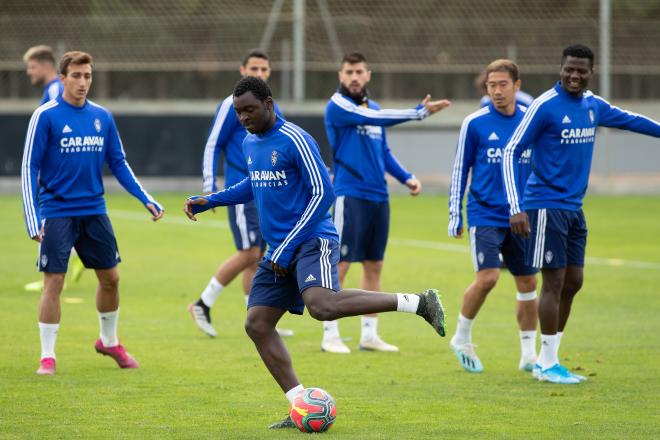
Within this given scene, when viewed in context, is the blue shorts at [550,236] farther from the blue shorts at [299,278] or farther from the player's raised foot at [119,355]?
the player's raised foot at [119,355]

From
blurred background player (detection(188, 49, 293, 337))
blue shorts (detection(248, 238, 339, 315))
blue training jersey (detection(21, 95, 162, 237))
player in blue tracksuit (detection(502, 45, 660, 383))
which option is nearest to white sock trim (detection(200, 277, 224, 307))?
blurred background player (detection(188, 49, 293, 337))

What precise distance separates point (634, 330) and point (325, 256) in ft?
16.2

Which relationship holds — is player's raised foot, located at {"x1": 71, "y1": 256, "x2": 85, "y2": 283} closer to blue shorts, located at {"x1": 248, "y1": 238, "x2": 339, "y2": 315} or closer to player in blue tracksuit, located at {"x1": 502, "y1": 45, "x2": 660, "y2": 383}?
player in blue tracksuit, located at {"x1": 502, "y1": 45, "x2": 660, "y2": 383}

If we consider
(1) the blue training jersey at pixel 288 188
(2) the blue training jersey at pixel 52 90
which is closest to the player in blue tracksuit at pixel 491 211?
(1) the blue training jersey at pixel 288 188

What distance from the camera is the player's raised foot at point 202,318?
10441 millimetres

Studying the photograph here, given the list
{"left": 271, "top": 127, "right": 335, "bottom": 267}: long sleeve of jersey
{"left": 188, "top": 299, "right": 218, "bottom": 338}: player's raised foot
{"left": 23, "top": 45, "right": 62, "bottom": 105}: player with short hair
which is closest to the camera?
{"left": 271, "top": 127, "right": 335, "bottom": 267}: long sleeve of jersey

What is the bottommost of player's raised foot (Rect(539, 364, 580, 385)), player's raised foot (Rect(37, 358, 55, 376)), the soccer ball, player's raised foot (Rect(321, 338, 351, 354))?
player's raised foot (Rect(321, 338, 351, 354))

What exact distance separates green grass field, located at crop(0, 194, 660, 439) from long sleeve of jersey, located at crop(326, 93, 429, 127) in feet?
6.41

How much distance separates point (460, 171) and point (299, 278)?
272cm

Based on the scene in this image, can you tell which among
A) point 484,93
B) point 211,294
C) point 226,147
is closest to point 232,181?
point 226,147

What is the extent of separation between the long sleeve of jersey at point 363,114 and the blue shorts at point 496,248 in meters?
1.05

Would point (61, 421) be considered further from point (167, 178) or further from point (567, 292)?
point (167, 178)

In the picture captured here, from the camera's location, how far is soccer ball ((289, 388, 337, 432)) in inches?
259

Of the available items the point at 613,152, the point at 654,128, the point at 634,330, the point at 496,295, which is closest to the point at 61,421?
the point at 654,128
